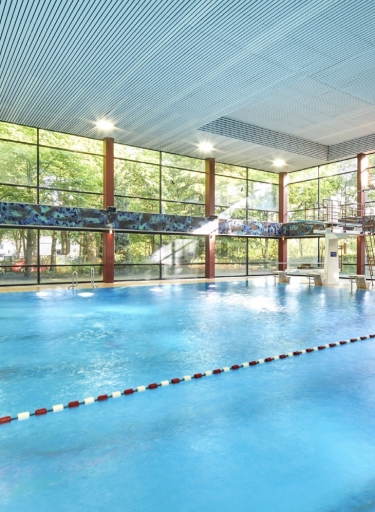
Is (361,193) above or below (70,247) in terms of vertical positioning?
above

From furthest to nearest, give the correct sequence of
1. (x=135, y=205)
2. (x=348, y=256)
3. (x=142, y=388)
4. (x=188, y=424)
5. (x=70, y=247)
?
(x=348, y=256) → (x=135, y=205) → (x=70, y=247) → (x=142, y=388) → (x=188, y=424)

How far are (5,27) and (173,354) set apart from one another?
820cm

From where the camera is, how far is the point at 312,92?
11.5 meters

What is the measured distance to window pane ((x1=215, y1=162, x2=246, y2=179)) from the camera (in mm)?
20114

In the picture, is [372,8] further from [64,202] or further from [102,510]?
[64,202]

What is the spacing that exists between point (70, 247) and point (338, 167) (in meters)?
15.0

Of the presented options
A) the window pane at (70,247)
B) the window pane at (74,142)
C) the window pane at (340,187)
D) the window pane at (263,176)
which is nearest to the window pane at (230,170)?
the window pane at (263,176)

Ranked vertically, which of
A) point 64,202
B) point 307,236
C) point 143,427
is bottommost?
point 143,427

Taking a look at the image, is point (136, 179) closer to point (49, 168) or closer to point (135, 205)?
point (135, 205)

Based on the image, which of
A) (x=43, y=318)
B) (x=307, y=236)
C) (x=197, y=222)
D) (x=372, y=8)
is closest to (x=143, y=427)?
(x=43, y=318)

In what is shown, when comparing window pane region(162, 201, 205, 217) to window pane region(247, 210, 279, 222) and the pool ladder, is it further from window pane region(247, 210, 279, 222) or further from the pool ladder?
the pool ladder

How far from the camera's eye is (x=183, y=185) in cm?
1916

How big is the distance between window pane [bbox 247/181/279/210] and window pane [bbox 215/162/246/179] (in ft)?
2.75

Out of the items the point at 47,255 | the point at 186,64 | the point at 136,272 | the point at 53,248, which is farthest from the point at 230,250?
the point at 186,64
